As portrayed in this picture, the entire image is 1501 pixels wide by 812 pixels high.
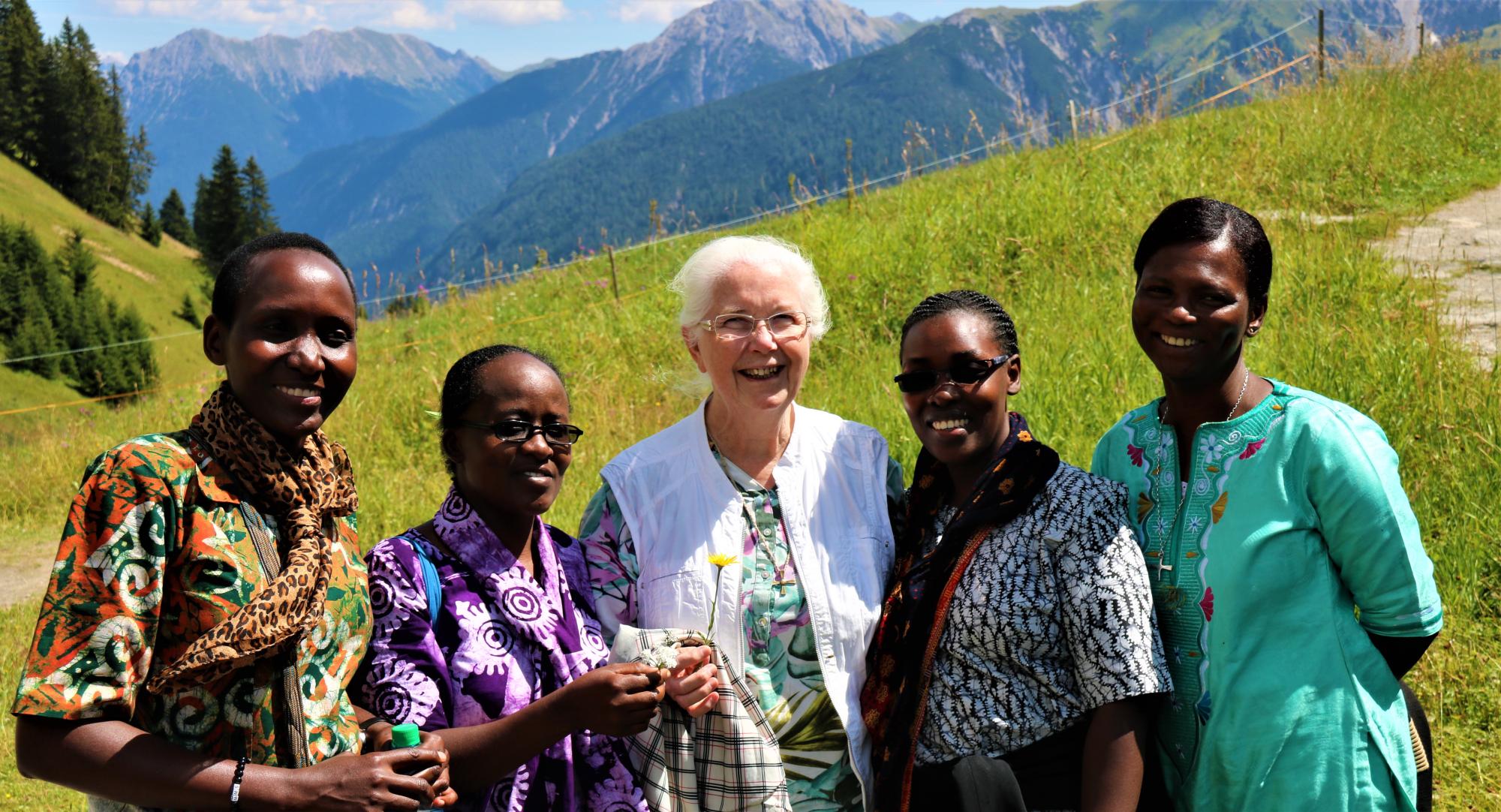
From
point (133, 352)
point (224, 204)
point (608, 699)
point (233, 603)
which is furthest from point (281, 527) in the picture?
point (224, 204)

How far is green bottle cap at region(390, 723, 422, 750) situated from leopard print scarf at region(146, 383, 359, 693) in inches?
10.7

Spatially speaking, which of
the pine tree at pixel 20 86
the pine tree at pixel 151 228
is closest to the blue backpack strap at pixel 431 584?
the pine tree at pixel 20 86

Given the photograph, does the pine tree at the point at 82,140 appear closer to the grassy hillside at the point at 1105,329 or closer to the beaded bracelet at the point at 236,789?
the grassy hillside at the point at 1105,329

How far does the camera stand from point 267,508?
6.61 feet

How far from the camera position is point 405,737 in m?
2.06

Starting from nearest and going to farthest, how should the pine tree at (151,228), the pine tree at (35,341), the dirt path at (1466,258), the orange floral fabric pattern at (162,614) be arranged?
the orange floral fabric pattern at (162,614), the dirt path at (1466,258), the pine tree at (35,341), the pine tree at (151,228)

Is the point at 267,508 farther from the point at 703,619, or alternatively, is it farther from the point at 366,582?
the point at 703,619

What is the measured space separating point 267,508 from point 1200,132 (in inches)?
388

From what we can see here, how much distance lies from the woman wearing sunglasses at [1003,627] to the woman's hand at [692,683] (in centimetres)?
41

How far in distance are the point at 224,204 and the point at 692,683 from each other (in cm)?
7315

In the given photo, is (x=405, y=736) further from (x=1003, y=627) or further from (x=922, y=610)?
(x=1003, y=627)

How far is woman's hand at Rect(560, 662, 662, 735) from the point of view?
7.17ft

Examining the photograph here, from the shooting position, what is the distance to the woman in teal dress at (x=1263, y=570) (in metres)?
2.19

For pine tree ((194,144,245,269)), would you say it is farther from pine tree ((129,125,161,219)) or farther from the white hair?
the white hair
